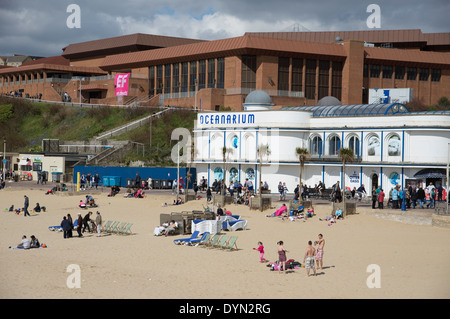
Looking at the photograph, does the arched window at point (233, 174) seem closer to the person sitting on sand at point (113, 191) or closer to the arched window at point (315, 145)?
the arched window at point (315, 145)

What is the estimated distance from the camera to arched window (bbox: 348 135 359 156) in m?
43.7

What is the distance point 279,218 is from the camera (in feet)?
115

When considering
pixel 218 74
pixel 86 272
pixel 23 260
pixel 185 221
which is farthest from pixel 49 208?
pixel 218 74

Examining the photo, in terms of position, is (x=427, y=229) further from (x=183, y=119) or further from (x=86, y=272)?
(x=183, y=119)

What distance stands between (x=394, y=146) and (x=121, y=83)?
49.6 metres

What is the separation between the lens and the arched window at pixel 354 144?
4365 cm

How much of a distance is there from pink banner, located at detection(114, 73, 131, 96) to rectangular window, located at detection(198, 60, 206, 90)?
35.2 feet

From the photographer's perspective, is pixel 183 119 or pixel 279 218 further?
pixel 183 119

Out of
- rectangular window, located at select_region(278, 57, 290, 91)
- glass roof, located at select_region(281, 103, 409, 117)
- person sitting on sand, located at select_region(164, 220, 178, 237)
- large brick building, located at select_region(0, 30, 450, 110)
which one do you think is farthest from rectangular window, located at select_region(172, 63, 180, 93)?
person sitting on sand, located at select_region(164, 220, 178, 237)

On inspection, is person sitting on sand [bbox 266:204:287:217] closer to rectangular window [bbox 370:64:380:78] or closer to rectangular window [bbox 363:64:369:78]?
rectangular window [bbox 363:64:369:78]

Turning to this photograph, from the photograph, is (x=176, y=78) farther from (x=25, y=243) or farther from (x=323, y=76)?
(x=25, y=243)

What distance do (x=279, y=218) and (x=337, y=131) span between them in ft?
39.0

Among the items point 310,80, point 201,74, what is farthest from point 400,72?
point 201,74

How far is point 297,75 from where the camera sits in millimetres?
74062
